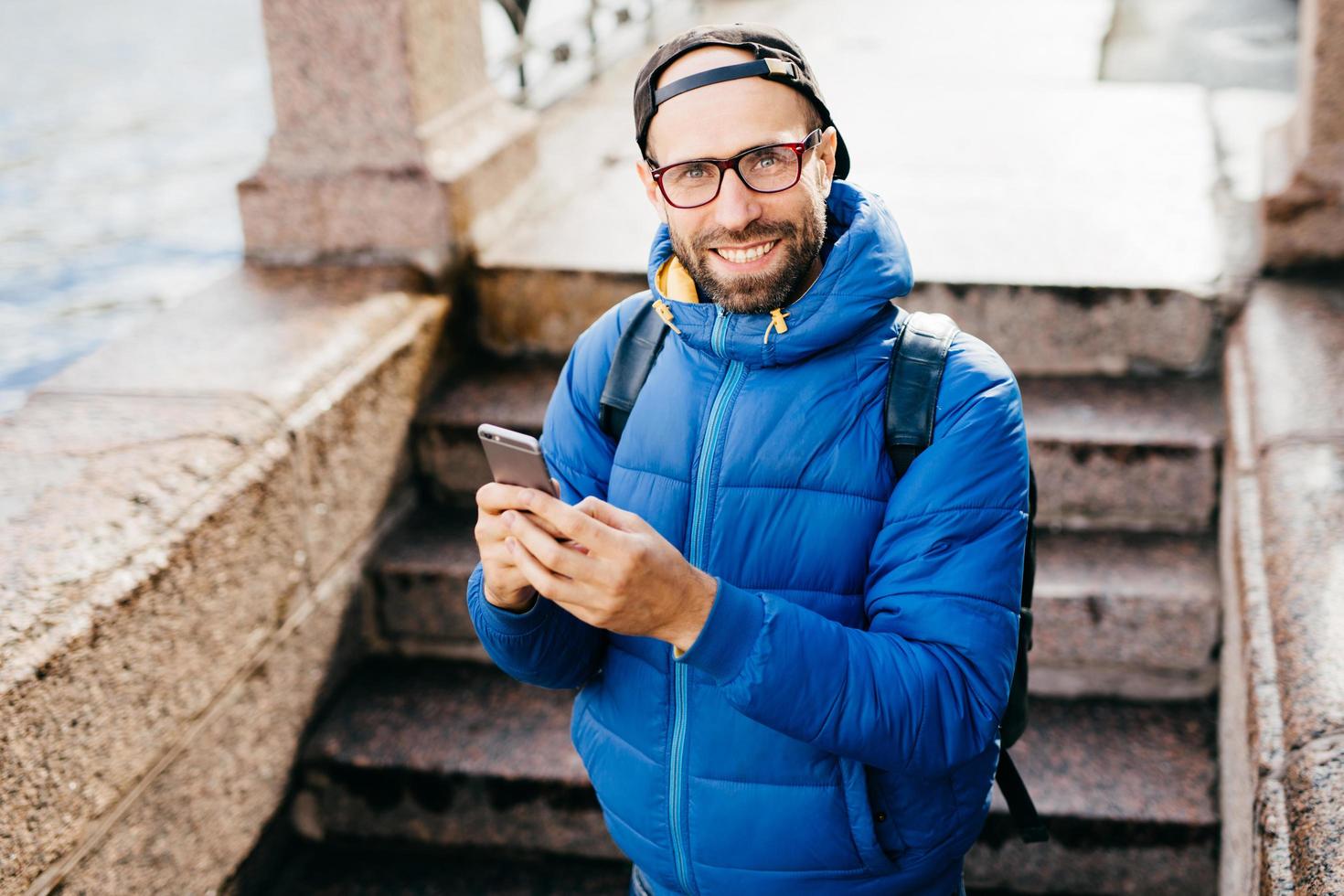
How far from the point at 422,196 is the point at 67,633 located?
6.82ft

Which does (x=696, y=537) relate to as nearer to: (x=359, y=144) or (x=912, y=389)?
(x=912, y=389)

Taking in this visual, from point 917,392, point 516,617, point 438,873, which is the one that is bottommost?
point 438,873

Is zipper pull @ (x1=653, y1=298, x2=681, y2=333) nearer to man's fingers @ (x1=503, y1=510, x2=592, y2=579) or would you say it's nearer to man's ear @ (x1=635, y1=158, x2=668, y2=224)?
man's ear @ (x1=635, y1=158, x2=668, y2=224)

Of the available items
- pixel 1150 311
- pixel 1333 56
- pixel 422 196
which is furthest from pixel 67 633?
pixel 1333 56

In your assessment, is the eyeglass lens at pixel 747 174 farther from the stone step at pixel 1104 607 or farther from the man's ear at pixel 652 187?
the stone step at pixel 1104 607

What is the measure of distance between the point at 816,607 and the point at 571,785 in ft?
5.19

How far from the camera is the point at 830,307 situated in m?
1.64

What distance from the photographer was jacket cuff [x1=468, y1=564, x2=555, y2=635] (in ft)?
5.70

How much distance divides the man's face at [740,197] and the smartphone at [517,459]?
0.40m

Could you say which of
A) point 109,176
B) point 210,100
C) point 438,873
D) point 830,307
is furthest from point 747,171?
point 210,100

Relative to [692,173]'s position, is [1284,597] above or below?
below

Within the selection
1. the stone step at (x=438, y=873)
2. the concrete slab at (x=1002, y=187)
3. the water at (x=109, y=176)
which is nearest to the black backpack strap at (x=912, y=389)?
the stone step at (x=438, y=873)

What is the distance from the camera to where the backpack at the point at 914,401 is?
164 centimetres

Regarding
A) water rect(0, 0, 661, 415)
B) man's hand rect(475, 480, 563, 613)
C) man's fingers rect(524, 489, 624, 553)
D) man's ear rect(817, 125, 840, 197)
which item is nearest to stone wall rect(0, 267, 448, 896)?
water rect(0, 0, 661, 415)
